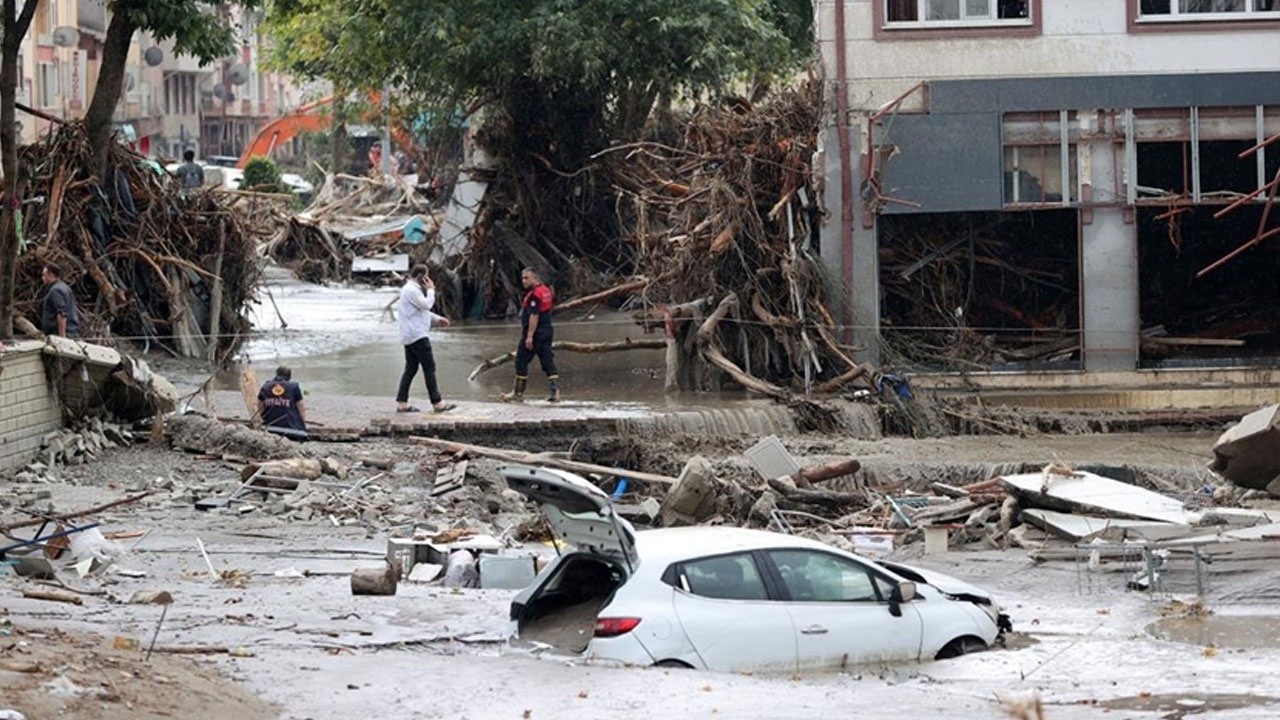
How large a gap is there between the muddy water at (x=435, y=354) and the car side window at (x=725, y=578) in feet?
41.6

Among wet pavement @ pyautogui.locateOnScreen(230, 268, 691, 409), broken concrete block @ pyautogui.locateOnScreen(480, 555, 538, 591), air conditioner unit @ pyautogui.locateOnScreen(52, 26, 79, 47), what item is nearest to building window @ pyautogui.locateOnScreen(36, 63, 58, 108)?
air conditioner unit @ pyautogui.locateOnScreen(52, 26, 79, 47)

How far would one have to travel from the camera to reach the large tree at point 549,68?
3475 cm

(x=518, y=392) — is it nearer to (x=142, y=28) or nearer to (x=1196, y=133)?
(x=142, y=28)

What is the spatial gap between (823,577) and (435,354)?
1988 centimetres

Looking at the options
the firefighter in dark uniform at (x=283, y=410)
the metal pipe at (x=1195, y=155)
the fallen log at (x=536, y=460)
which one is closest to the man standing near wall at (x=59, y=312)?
the firefighter in dark uniform at (x=283, y=410)

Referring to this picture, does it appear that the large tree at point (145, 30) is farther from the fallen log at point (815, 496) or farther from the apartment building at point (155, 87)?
the fallen log at point (815, 496)

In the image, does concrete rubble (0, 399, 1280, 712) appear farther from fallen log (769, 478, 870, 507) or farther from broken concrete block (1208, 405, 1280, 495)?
broken concrete block (1208, 405, 1280, 495)

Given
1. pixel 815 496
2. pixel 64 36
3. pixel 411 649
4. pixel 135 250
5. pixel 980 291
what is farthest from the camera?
pixel 64 36

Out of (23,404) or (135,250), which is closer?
(23,404)

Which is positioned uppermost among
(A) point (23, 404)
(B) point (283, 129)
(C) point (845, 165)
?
(B) point (283, 129)

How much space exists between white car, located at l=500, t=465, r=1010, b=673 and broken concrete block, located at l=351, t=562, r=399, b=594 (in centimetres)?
207

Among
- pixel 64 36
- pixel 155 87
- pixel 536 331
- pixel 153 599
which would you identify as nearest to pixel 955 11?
pixel 536 331

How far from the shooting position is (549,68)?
113 ft

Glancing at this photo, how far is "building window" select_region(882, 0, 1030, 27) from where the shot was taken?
26828mm
